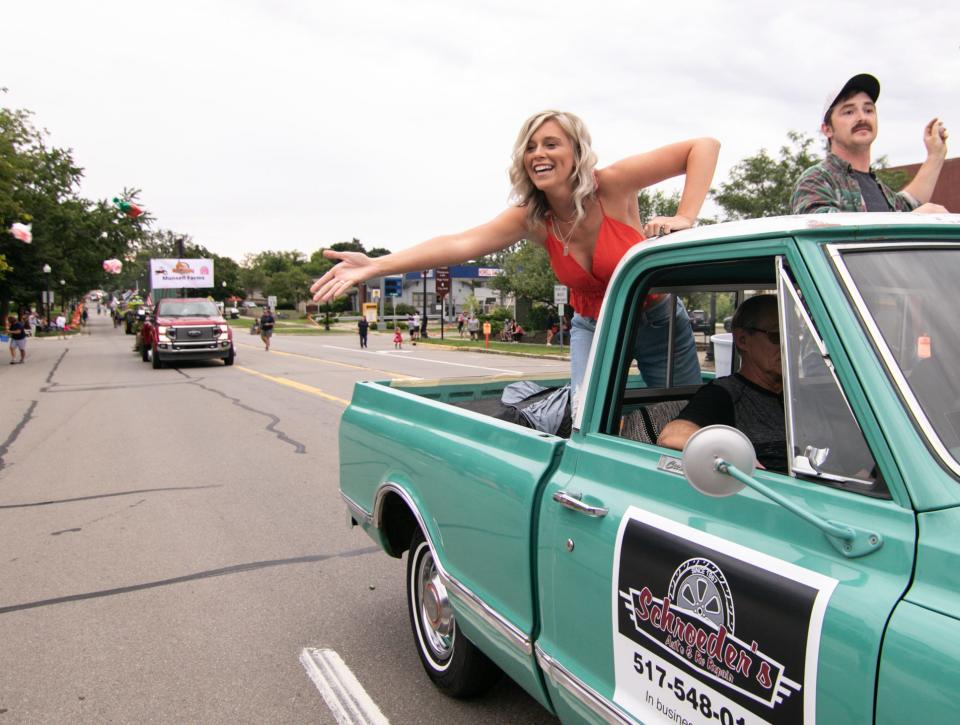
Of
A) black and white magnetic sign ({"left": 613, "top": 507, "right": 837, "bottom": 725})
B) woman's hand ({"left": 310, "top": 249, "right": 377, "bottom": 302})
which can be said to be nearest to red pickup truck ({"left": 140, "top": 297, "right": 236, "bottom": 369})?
woman's hand ({"left": 310, "top": 249, "right": 377, "bottom": 302})

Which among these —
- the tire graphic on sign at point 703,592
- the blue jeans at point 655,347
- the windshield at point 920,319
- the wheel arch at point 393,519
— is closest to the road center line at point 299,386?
the wheel arch at point 393,519

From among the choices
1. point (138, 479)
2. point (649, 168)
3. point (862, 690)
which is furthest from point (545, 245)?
point (138, 479)

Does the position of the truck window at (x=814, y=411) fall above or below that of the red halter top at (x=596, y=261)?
below

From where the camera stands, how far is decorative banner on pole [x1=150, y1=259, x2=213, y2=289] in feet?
119

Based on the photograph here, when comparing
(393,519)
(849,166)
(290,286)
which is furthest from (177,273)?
(290,286)

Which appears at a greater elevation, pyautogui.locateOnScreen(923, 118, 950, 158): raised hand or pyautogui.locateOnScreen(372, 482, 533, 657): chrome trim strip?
pyautogui.locateOnScreen(923, 118, 950, 158): raised hand

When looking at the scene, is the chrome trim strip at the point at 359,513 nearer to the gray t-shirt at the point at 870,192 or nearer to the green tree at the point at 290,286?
the gray t-shirt at the point at 870,192

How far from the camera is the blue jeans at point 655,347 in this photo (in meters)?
3.34

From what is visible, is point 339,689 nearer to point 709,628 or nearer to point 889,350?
point 709,628

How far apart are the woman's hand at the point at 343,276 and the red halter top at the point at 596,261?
78 centimetres

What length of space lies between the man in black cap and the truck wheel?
82.4 inches

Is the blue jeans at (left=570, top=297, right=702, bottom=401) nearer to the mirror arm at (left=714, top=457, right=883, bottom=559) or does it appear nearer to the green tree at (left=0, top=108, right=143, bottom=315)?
the mirror arm at (left=714, top=457, right=883, bottom=559)

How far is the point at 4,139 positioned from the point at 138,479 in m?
18.3

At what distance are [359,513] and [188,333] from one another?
18754 mm
